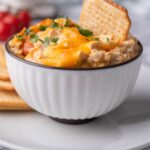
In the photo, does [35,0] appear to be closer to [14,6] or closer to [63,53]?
[14,6]

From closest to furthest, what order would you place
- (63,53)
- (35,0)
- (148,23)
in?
(63,53) → (148,23) → (35,0)

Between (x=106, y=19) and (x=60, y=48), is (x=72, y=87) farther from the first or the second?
(x=106, y=19)

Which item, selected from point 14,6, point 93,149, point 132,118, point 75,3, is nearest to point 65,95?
point 93,149

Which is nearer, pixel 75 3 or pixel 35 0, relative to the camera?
pixel 35 0

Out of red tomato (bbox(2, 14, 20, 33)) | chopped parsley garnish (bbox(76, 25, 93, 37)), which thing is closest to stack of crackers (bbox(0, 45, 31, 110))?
chopped parsley garnish (bbox(76, 25, 93, 37))

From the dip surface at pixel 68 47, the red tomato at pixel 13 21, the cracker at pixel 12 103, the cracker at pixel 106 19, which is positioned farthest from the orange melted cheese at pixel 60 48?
the red tomato at pixel 13 21
